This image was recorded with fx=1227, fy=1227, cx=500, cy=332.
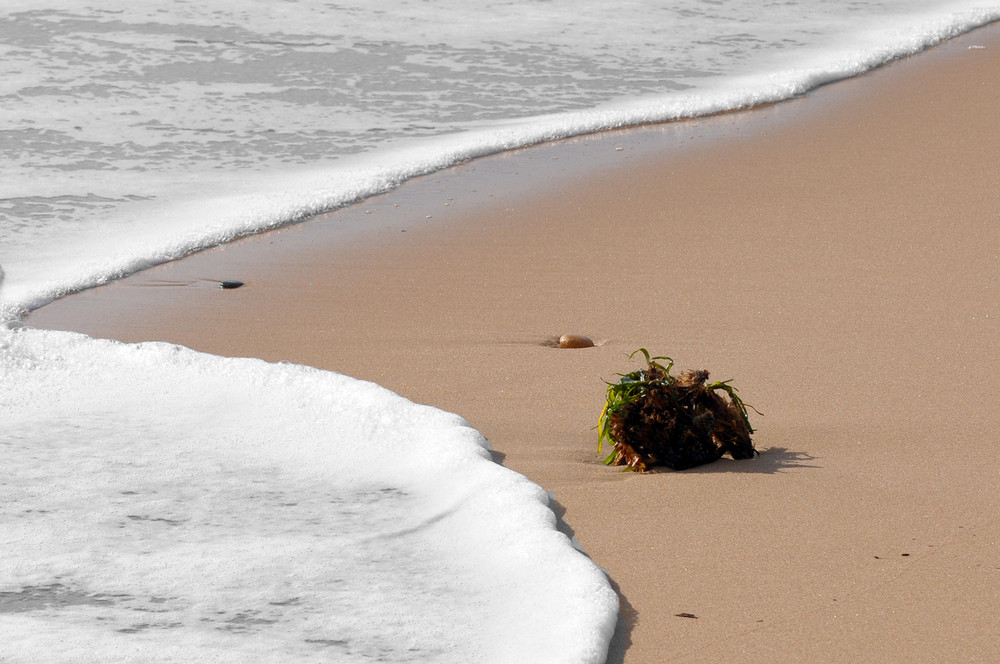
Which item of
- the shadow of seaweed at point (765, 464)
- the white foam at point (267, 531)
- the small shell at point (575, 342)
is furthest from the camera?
the small shell at point (575, 342)

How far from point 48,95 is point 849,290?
5.82m

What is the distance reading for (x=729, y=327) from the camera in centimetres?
402

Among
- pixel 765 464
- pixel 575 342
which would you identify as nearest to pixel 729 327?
pixel 575 342

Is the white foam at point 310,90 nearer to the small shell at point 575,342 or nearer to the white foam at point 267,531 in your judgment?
the white foam at point 267,531

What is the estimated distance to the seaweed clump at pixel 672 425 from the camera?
296 cm

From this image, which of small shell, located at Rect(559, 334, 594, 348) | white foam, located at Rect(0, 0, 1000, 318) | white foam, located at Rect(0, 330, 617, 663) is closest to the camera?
white foam, located at Rect(0, 330, 617, 663)

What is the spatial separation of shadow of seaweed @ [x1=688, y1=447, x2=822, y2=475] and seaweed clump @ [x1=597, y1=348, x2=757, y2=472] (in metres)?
0.02

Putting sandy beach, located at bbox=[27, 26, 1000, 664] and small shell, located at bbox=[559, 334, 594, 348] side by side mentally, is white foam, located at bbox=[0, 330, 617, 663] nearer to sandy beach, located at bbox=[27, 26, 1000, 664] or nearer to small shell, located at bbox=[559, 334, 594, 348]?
sandy beach, located at bbox=[27, 26, 1000, 664]

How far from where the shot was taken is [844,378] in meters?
3.49

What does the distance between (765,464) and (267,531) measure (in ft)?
3.90

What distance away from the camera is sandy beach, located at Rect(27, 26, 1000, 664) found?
2404mm

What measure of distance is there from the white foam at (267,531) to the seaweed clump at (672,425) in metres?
0.29

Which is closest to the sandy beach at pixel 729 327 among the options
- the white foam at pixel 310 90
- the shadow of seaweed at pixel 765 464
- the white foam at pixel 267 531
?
the shadow of seaweed at pixel 765 464

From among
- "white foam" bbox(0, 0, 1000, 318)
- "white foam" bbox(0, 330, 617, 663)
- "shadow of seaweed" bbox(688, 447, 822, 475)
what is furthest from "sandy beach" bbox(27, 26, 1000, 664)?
"white foam" bbox(0, 0, 1000, 318)
